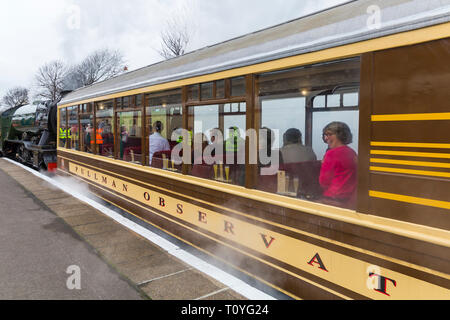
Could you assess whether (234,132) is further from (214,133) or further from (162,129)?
(162,129)

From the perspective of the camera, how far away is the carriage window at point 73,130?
8.41 metres

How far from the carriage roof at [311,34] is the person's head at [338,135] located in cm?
72

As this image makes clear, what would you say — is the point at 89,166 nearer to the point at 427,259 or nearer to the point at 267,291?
the point at 267,291

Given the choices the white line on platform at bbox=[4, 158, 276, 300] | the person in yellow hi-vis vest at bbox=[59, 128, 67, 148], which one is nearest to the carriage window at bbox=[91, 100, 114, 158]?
the white line on platform at bbox=[4, 158, 276, 300]

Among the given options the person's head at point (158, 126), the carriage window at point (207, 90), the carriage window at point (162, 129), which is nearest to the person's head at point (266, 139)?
the carriage window at point (207, 90)

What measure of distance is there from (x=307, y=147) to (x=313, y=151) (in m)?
0.10

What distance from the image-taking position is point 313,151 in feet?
12.5

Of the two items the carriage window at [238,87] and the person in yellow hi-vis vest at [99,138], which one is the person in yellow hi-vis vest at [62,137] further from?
the carriage window at [238,87]

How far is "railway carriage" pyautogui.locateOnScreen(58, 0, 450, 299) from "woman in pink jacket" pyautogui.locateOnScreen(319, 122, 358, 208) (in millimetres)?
92

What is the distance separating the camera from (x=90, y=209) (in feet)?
22.5

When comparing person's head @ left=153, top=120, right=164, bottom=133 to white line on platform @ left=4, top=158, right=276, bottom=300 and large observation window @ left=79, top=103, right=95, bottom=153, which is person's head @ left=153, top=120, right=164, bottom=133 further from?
large observation window @ left=79, top=103, right=95, bottom=153

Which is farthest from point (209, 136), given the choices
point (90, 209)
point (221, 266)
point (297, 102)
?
point (90, 209)

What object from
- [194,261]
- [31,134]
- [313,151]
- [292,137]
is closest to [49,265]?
[194,261]
